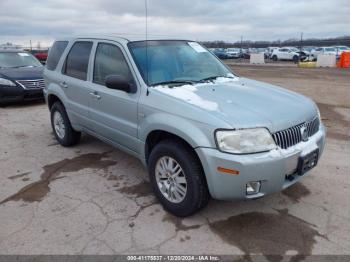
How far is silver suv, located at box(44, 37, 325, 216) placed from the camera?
2.89m

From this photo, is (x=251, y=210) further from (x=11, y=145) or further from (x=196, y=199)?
(x=11, y=145)

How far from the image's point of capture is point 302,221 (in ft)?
10.9

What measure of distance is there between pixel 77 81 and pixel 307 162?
3.29m

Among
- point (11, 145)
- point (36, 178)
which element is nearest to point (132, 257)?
point (36, 178)

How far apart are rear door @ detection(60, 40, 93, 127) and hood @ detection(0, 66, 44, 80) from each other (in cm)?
474

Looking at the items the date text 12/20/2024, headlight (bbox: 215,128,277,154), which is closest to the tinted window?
headlight (bbox: 215,128,277,154)

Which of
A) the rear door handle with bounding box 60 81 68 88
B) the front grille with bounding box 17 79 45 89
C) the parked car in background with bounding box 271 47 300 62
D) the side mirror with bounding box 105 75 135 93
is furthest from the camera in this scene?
the parked car in background with bounding box 271 47 300 62

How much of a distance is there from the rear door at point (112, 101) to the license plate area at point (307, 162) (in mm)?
1783

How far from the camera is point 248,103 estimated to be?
3266 millimetres

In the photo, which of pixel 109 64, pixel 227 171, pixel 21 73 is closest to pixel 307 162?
pixel 227 171

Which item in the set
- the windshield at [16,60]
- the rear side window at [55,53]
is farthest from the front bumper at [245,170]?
the windshield at [16,60]

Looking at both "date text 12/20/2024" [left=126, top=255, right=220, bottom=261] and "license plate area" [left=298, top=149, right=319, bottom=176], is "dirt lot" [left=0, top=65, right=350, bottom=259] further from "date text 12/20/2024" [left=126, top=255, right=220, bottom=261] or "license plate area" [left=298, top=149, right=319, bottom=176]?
"license plate area" [left=298, top=149, right=319, bottom=176]

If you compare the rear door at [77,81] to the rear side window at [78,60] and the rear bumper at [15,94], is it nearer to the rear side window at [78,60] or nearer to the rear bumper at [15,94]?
the rear side window at [78,60]

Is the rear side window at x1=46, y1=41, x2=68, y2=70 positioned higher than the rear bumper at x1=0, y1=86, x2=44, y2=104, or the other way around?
the rear side window at x1=46, y1=41, x2=68, y2=70
